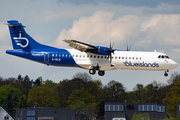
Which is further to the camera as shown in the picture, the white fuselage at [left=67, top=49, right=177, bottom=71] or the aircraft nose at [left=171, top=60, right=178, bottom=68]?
the aircraft nose at [left=171, top=60, right=178, bottom=68]

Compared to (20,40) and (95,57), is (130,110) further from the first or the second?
(20,40)

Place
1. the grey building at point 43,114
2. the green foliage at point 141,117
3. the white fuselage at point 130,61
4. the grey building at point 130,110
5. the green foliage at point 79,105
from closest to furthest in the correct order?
the white fuselage at point 130,61, the green foliage at point 141,117, the grey building at point 130,110, the grey building at point 43,114, the green foliage at point 79,105

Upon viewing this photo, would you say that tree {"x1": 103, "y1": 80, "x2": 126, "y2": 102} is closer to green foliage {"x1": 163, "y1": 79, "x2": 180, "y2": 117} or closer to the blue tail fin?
green foliage {"x1": 163, "y1": 79, "x2": 180, "y2": 117}

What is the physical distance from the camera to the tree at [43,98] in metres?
111

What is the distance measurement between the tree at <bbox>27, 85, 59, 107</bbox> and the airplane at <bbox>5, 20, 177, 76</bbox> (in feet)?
173

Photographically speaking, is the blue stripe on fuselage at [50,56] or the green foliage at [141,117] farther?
the green foliage at [141,117]

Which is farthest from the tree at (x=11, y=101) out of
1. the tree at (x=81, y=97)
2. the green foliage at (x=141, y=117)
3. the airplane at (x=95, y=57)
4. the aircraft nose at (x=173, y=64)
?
the aircraft nose at (x=173, y=64)

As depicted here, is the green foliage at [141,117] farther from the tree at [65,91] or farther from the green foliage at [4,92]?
the green foliage at [4,92]

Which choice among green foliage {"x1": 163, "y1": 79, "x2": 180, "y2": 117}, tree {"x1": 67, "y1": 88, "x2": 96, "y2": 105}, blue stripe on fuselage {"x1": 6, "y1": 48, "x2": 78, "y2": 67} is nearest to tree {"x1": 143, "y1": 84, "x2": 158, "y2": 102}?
green foliage {"x1": 163, "y1": 79, "x2": 180, "y2": 117}

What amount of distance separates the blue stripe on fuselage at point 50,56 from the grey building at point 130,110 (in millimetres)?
29083

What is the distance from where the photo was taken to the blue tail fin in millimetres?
60594

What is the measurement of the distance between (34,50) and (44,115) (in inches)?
1300

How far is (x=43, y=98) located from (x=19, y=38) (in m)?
53.9

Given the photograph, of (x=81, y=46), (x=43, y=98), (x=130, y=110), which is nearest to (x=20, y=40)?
(x=81, y=46)
